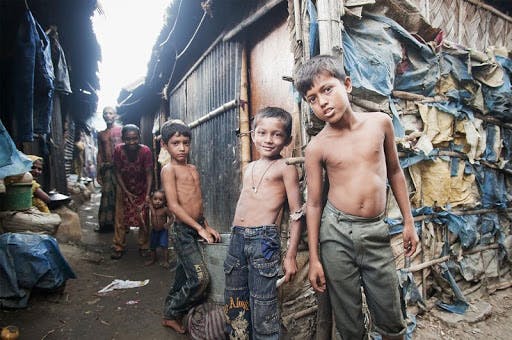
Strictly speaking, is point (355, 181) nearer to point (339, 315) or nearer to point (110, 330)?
point (339, 315)

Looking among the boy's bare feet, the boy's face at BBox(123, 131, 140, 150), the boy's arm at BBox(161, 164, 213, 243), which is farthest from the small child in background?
the boy's arm at BBox(161, 164, 213, 243)

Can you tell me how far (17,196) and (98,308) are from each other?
1.78 m

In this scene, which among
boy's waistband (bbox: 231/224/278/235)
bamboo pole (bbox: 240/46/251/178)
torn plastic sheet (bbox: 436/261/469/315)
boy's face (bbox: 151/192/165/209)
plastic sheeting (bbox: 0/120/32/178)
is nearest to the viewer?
boy's waistband (bbox: 231/224/278/235)

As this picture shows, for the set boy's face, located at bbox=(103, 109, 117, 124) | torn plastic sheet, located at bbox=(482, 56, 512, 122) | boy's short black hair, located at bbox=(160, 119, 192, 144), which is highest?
boy's face, located at bbox=(103, 109, 117, 124)

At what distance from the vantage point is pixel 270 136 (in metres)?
2.09

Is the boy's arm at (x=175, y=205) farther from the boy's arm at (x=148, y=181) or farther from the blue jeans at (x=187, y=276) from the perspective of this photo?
the boy's arm at (x=148, y=181)

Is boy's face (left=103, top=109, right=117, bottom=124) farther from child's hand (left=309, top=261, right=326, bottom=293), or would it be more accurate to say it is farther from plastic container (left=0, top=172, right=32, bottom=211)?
child's hand (left=309, top=261, right=326, bottom=293)

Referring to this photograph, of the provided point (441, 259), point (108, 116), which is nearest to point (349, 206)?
point (441, 259)

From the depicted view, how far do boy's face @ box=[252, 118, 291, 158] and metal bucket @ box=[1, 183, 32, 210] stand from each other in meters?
3.35

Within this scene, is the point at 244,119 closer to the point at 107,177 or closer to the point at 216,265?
the point at 216,265

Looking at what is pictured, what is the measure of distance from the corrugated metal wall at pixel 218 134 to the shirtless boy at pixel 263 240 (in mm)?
1753

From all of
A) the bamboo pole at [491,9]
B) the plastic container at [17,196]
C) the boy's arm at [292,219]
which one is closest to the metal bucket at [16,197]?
the plastic container at [17,196]

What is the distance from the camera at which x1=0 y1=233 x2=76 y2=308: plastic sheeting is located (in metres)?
2.94

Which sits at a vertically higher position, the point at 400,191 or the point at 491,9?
the point at 491,9
